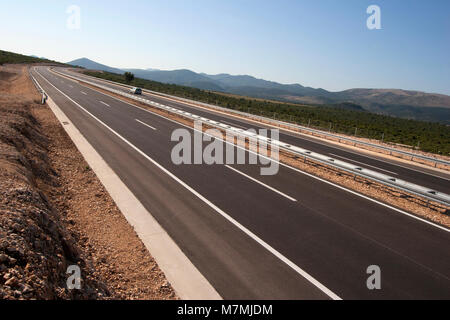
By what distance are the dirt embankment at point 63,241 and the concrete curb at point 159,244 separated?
19cm

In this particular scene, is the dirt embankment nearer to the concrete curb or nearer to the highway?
the concrete curb

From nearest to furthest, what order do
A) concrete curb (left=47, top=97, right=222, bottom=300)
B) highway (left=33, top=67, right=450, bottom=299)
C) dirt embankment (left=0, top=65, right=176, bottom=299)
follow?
dirt embankment (left=0, top=65, right=176, bottom=299) < concrete curb (left=47, top=97, right=222, bottom=300) < highway (left=33, top=67, right=450, bottom=299)

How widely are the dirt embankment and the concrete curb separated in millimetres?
190

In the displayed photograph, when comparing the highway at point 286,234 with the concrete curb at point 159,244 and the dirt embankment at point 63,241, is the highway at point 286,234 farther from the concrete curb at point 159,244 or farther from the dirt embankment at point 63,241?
the dirt embankment at point 63,241

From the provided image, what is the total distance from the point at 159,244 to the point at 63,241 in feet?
6.94

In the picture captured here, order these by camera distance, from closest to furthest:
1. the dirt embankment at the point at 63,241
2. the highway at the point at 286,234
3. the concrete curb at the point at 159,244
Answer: the dirt embankment at the point at 63,241 → the concrete curb at the point at 159,244 → the highway at the point at 286,234

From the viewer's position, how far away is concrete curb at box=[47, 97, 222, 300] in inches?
212

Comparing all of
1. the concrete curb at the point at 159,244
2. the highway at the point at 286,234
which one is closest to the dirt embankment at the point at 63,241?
the concrete curb at the point at 159,244

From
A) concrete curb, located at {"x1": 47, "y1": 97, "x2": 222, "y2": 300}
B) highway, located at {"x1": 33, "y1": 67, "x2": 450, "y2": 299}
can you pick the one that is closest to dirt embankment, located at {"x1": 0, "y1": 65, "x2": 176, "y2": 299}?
concrete curb, located at {"x1": 47, "y1": 97, "x2": 222, "y2": 300}

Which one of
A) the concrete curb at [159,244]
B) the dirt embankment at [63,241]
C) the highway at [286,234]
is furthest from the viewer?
the highway at [286,234]

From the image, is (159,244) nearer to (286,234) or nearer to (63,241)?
(63,241)

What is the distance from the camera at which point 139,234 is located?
7.14 m

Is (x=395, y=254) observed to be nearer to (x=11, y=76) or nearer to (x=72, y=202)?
(x=72, y=202)

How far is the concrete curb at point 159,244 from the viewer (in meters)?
5.39
